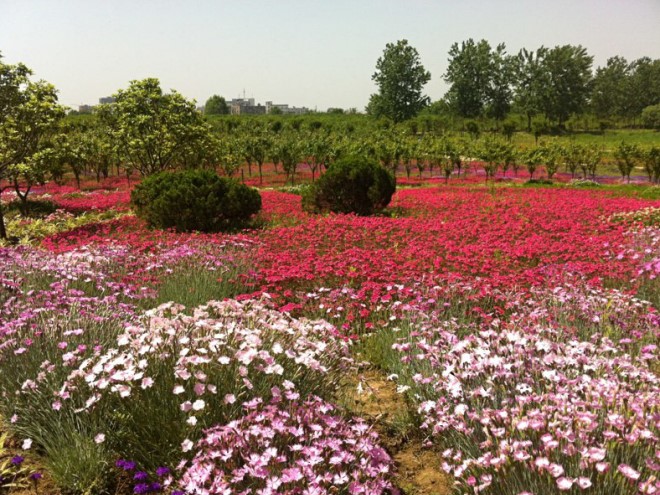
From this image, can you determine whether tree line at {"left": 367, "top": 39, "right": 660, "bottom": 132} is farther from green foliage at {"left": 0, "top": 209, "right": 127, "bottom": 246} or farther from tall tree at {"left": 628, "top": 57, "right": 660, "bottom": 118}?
green foliage at {"left": 0, "top": 209, "right": 127, "bottom": 246}

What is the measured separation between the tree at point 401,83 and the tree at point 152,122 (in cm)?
6937

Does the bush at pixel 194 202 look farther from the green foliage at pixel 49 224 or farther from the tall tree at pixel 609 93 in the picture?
the tall tree at pixel 609 93

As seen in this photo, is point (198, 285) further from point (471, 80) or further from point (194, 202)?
point (471, 80)

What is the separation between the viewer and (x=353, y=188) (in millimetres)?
15789

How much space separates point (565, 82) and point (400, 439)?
102544 millimetres

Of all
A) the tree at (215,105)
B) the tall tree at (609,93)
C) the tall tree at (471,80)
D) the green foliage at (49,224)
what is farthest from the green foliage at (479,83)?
the green foliage at (49,224)

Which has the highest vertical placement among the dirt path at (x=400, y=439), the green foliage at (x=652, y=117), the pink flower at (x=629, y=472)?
the green foliage at (x=652, y=117)

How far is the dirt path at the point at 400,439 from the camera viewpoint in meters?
3.42

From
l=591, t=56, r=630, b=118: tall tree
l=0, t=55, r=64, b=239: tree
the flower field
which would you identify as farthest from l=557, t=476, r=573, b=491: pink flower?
l=591, t=56, r=630, b=118: tall tree

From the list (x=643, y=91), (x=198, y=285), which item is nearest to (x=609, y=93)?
(x=643, y=91)

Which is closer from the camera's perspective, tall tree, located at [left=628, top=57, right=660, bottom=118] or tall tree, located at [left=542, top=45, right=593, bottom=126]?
tall tree, located at [left=542, top=45, right=593, bottom=126]

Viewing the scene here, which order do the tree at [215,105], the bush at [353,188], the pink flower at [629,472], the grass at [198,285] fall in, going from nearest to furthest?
the pink flower at [629,472]
the grass at [198,285]
the bush at [353,188]
the tree at [215,105]

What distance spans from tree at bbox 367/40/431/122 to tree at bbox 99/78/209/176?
69.4m

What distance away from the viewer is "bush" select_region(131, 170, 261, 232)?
1287 cm
